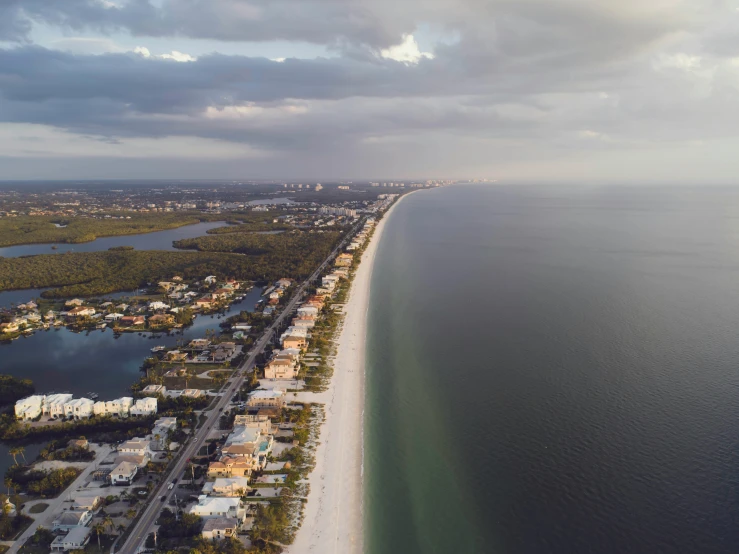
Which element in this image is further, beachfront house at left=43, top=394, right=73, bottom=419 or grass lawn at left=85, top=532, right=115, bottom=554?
beachfront house at left=43, top=394, right=73, bottom=419

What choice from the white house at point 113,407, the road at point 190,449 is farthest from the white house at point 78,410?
the road at point 190,449

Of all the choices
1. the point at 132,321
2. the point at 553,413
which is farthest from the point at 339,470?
the point at 132,321

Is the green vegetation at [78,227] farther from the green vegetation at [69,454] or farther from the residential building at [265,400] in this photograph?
the residential building at [265,400]

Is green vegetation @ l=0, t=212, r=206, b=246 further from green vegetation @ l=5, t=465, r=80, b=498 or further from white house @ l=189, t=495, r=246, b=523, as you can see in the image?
white house @ l=189, t=495, r=246, b=523

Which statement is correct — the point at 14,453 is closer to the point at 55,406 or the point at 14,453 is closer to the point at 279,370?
the point at 55,406

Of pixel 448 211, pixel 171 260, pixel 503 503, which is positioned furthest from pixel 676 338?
pixel 448 211

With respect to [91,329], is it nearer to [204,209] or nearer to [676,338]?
[676,338]

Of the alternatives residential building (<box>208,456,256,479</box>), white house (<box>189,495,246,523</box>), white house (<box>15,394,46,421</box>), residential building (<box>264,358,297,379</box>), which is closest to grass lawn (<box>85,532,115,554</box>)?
white house (<box>189,495,246,523</box>)
